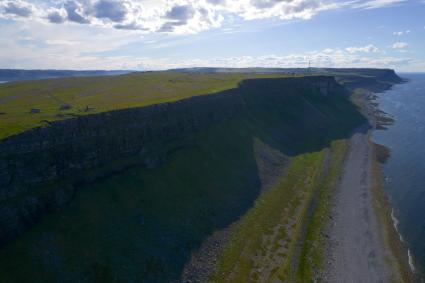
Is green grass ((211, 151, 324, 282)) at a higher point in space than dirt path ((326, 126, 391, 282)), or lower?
higher

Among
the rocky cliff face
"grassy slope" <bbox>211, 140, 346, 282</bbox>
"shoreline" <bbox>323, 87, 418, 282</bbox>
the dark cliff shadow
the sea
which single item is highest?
the rocky cliff face

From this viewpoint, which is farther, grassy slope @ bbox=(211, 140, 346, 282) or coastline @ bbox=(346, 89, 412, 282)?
coastline @ bbox=(346, 89, 412, 282)

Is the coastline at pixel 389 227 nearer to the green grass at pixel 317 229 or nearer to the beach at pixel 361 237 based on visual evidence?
the beach at pixel 361 237

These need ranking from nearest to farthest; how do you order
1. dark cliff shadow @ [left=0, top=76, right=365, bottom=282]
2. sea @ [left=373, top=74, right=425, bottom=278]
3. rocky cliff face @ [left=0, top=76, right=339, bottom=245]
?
dark cliff shadow @ [left=0, top=76, right=365, bottom=282]
rocky cliff face @ [left=0, top=76, right=339, bottom=245]
sea @ [left=373, top=74, right=425, bottom=278]

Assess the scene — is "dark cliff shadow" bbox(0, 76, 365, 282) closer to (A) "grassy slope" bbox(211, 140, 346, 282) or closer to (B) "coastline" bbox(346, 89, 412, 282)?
(A) "grassy slope" bbox(211, 140, 346, 282)

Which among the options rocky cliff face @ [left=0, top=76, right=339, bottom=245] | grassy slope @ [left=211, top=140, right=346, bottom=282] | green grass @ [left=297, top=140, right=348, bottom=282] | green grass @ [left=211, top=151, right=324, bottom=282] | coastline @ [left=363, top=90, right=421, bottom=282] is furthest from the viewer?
coastline @ [left=363, top=90, right=421, bottom=282]

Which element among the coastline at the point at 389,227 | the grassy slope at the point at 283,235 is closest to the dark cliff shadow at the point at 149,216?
the grassy slope at the point at 283,235

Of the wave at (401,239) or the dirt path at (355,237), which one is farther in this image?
the wave at (401,239)

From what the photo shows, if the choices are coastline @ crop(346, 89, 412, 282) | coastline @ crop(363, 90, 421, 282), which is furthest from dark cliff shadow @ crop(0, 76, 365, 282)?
coastline @ crop(363, 90, 421, 282)

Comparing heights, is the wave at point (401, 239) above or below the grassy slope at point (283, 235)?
below
